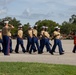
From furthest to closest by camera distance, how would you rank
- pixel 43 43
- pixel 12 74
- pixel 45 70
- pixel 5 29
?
1. pixel 43 43
2. pixel 5 29
3. pixel 45 70
4. pixel 12 74

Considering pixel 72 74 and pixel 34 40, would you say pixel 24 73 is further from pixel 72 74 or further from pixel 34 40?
pixel 34 40

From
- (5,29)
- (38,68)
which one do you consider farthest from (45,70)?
(5,29)

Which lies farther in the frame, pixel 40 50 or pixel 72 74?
pixel 40 50

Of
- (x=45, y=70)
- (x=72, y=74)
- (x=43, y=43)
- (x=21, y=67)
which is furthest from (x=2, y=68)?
(x=43, y=43)

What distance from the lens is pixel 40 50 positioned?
2248cm

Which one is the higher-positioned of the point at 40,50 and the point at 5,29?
the point at 5,29

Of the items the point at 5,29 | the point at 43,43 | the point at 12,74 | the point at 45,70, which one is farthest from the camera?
the point at 43,43

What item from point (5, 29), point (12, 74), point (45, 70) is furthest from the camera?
point (5, 29)

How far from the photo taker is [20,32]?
74.6 ft

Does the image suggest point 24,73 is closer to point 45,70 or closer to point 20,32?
point 45,70

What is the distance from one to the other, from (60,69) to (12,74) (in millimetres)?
1937

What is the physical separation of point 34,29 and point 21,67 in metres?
10.2

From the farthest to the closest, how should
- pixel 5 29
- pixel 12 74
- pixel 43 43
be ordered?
pixel 43 43, pixel 5 29, pixel 12 74

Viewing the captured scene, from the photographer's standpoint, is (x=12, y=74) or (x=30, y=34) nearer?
(x=12, y=74)
